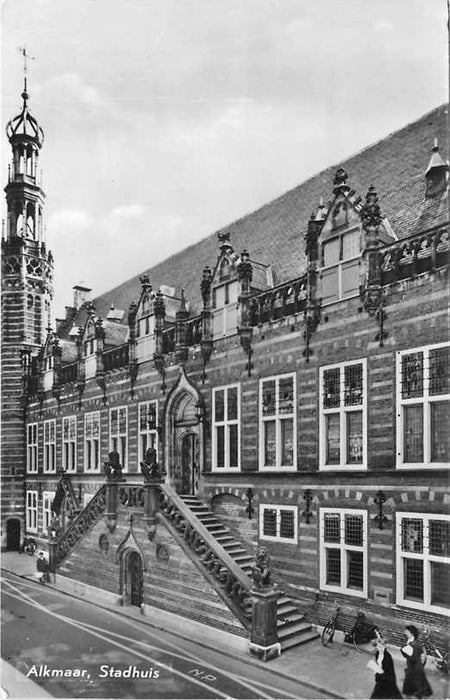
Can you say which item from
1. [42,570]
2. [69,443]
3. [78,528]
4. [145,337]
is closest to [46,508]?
[69,443]

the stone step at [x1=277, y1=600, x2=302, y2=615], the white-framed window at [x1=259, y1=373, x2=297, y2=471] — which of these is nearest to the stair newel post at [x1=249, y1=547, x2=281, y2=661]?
the stone step at [x1=277, y1=600, x2=302, y2=615]

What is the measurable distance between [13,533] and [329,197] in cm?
2039

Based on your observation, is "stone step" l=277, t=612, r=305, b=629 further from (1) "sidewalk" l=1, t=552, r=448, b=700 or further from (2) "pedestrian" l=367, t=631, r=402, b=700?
(2) "pedestrian" l=367, t=631, r=402, b=700

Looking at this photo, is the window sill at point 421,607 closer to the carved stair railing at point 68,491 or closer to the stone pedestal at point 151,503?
the stone pedestal at point 151,503

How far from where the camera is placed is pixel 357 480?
11.6m

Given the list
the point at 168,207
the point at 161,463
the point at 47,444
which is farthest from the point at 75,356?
the point at 168,207

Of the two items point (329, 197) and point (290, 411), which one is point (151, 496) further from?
point (329, 197)

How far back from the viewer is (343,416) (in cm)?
1202

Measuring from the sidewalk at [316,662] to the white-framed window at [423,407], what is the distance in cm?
372

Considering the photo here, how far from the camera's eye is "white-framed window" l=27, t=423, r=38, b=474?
2345 centimetres

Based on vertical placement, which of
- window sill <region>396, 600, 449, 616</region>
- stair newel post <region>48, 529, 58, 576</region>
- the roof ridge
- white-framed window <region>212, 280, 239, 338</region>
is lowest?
stair newel post <region>48, 529, 58, 576</region>

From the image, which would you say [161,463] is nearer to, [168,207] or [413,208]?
[168,207]

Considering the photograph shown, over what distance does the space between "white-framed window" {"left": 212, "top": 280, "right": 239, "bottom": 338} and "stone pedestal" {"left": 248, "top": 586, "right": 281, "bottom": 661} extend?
6.84 metres

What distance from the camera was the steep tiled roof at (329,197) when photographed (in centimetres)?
1251
